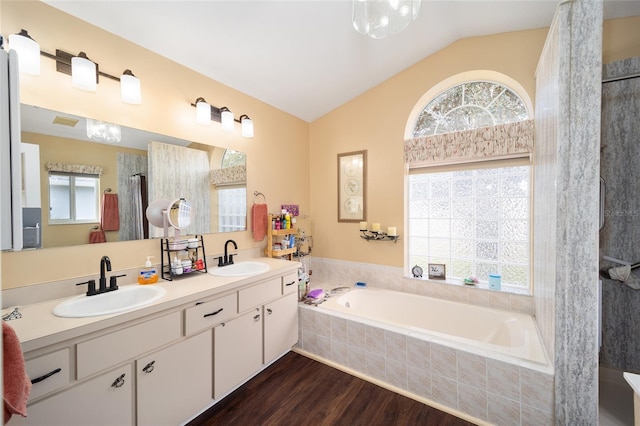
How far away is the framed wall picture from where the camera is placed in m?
3.27

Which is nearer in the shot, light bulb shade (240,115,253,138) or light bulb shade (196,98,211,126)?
light bulb shade (196,98,211,126)

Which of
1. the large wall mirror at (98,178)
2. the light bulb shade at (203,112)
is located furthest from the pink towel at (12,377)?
the light bulb shade at (203,112)

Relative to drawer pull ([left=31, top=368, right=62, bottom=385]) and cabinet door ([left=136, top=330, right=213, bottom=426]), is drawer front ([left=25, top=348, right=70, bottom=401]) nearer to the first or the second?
drawer pull ([left=31, top=368, right=62, bottom=385])

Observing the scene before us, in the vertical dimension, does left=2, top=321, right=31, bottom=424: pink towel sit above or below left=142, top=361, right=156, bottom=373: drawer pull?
above

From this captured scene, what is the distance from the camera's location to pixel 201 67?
233 centimetres

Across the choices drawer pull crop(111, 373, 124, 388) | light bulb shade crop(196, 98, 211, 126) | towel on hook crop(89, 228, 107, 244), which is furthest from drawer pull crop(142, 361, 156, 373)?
light bulb shade crop(196, 98, 211, 126)

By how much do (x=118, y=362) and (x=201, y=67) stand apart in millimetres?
2240

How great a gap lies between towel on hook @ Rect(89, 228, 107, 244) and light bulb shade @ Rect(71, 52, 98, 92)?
35.4 inches

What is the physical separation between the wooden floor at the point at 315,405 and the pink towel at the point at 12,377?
1.15 metres

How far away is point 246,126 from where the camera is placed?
2.69 meters

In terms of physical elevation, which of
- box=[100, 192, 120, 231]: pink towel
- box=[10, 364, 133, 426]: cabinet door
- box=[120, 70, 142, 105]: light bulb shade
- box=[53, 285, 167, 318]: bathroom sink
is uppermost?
box=[120, 70, 142, 105]: light bulb shade

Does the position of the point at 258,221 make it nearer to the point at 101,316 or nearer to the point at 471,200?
the point at 101,316

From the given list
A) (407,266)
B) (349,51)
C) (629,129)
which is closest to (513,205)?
(629,129)

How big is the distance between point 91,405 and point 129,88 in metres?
1.88
